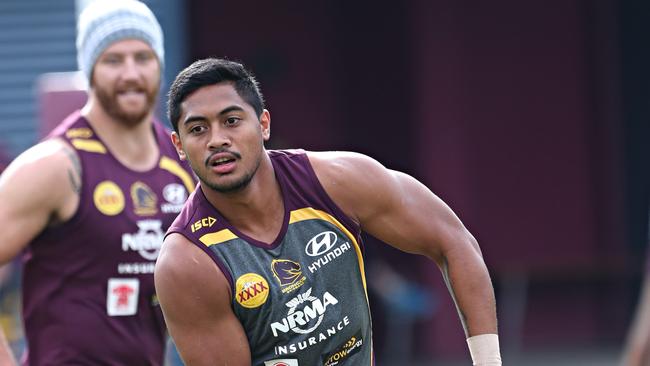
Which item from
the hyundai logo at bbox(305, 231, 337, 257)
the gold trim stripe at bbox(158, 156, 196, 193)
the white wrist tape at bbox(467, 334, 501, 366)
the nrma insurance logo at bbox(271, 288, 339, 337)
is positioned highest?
the hyundai logo at bbox(305, 231, 337, 257)

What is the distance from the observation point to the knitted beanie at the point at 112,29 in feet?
18.6

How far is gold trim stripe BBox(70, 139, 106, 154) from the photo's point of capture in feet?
17.4

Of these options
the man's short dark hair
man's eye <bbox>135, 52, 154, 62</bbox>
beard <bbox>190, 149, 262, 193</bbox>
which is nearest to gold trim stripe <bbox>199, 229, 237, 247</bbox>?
beard <bbox>190, 149, 262, 193</bbox>

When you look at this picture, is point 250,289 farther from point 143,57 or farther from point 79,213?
point 143,57

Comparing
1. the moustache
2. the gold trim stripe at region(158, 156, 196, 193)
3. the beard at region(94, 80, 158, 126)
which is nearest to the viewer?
the moustache

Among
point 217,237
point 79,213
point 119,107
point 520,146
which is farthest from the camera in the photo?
point 520,146

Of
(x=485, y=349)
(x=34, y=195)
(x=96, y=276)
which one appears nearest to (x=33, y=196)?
(x=34, y=195)

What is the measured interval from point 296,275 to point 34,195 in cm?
116

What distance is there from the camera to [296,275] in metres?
4.37

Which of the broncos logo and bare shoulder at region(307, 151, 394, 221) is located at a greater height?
bare shoulder at region(307, 151, 394, 221)

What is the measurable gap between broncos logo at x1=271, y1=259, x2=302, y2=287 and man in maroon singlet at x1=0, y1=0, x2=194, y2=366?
1.08m

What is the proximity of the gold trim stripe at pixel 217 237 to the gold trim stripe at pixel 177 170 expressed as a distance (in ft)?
3.91

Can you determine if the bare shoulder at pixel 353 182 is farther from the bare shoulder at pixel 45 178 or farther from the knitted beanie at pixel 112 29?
the knitted beanie at pixel 112 29

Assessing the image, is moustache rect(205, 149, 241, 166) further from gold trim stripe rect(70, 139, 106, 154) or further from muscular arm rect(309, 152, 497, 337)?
gold trim stripe rect(70, 139, 106, 154)
